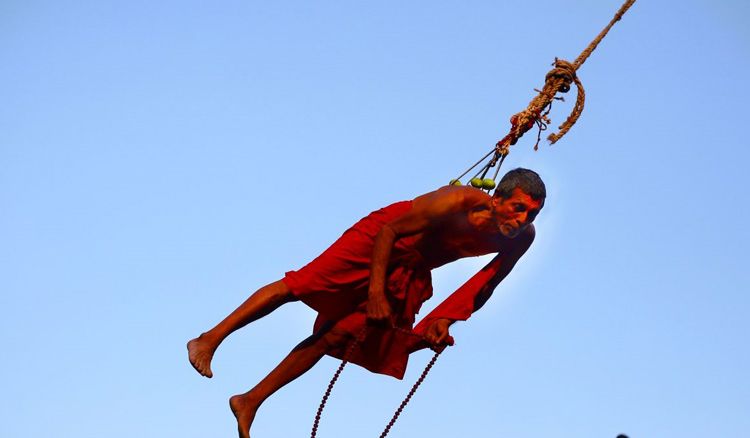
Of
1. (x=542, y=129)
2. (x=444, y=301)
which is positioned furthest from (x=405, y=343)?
(x=542, y=129)

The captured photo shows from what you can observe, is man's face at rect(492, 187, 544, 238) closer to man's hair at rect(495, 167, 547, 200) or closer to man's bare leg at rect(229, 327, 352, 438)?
man's hair at rect(495, 167, 547, 200)

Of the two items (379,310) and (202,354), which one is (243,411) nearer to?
(202,354)

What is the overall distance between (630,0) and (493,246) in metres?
1.83

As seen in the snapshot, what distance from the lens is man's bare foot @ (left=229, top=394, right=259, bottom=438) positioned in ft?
29.8

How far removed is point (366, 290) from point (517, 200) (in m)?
1.15

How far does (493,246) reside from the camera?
9.20m

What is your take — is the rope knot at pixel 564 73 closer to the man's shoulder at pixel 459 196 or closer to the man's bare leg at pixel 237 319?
the man's shoulder at pixel 459 196

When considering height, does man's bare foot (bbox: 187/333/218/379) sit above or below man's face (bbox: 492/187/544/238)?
below

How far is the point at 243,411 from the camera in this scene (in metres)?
9.11

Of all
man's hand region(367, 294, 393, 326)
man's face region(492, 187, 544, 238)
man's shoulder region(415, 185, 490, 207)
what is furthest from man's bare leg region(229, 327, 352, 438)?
man's face region(492, 187, 544, 238)

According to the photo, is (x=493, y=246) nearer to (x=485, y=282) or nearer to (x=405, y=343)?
(x=485, y=282)

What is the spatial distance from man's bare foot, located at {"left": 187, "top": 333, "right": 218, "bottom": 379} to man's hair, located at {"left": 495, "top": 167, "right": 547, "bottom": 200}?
6.77 feet

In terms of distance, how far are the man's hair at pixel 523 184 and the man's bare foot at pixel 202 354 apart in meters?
2.06

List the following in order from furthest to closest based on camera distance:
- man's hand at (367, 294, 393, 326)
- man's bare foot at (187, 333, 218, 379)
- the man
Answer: man's bare foot at (187, 333, 218, 379)
the man
man's hand at (367, 294, 393, 326)
